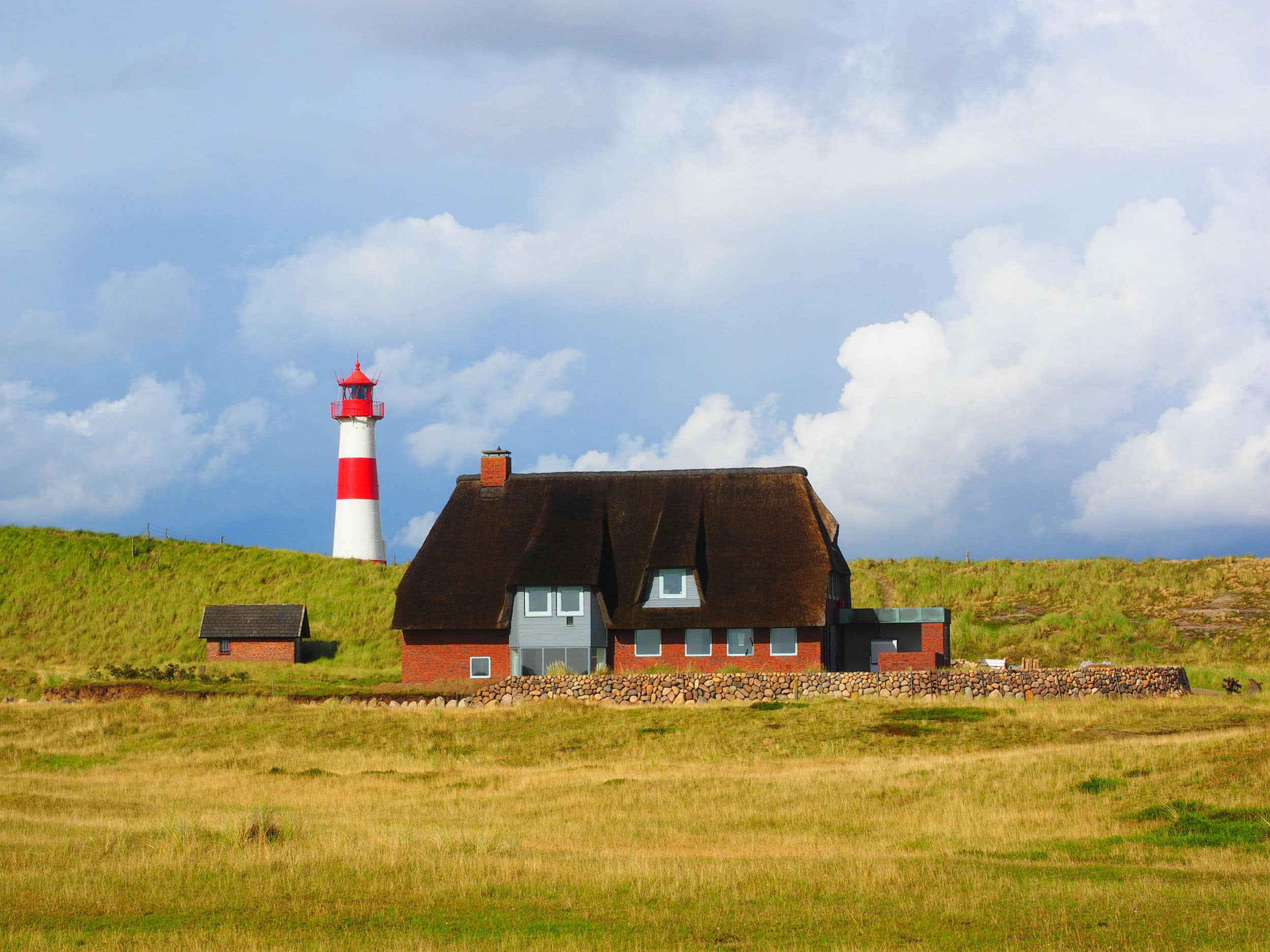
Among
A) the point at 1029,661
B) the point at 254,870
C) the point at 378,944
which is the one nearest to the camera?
the point at 378,944

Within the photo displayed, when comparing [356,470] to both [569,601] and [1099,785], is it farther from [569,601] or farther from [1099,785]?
[1099,785]

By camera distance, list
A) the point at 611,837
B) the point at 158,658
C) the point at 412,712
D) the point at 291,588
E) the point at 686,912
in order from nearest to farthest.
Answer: the point at 686,912, the point at 611,837, the point at 412,712, the point at 158,658, the point at 291,588

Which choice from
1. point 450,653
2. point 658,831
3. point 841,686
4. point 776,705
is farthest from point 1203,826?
point 450,653

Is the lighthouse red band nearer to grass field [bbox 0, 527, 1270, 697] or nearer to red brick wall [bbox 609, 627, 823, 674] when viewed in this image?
grass field [bbox 0, 527, 1270, 697]

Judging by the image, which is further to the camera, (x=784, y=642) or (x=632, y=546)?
(x=632, y=546)

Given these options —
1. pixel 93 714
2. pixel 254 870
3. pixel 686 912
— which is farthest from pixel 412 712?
pixel 686 912

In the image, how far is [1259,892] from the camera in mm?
13961

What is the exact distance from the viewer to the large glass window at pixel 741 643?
1811 inches

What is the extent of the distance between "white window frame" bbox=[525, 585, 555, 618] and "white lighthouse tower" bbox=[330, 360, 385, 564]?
83.1ft

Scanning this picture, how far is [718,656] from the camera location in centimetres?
4616

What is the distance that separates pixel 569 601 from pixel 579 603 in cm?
36

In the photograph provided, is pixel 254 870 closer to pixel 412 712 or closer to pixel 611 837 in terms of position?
pixel 611 837

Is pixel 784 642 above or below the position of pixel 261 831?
above

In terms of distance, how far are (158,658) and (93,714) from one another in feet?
74.9
